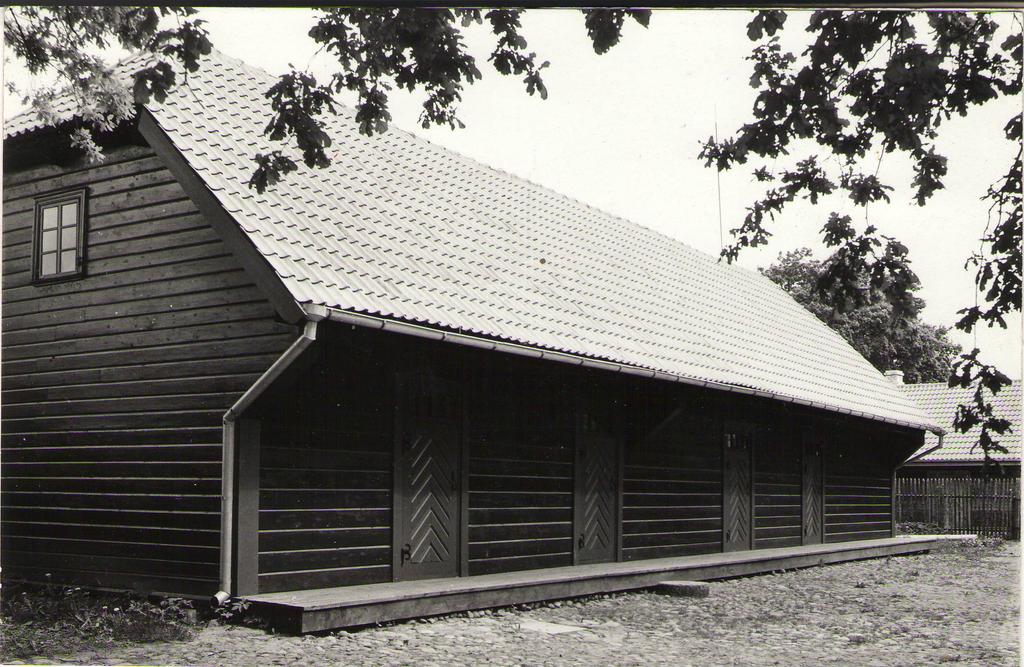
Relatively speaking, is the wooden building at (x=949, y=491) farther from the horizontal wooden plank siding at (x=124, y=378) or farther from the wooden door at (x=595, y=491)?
the horizontal wooden plank siding at (x=124, y=378)

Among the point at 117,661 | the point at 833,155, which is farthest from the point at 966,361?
the point at 117,661

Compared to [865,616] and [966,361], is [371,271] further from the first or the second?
[865,616]

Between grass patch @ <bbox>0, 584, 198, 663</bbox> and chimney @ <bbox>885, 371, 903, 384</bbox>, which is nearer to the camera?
grass patch @ <bbox>0, 584, 198, 663</bbox>

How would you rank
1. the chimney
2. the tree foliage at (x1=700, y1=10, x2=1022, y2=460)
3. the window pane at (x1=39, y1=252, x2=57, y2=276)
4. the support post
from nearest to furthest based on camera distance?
the tree foliage at (x1=700, y1=10, x2=1022, y2=460), the support post, the window pane at (x1=39, y1=252, x2=57, y2=276), the chimney

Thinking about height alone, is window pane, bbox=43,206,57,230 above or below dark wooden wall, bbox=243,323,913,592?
above

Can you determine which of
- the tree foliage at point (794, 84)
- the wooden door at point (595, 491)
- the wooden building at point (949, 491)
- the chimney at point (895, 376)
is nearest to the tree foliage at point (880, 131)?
the tree foliage at point (794, 84)

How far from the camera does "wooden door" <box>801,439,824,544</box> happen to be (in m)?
17.8

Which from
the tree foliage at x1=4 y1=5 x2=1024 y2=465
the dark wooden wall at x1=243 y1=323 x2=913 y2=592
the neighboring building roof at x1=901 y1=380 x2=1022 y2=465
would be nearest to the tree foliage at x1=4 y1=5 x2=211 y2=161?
the tree foliage at x1=4 y1=5 x2=1024 y2=465

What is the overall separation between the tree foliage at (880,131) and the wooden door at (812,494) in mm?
10656

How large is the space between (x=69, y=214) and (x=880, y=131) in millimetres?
7480

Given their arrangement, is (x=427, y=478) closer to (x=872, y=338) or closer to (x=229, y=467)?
(x=229, y=467)

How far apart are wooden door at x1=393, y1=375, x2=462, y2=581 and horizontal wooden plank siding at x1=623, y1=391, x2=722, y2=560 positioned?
3.23 meters

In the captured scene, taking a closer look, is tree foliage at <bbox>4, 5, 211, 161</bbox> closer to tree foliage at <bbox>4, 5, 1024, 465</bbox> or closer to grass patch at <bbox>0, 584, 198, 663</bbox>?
tree foliage at <bbox>4, 5, 1024, 465</bbox>

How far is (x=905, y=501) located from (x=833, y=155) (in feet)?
60.9
